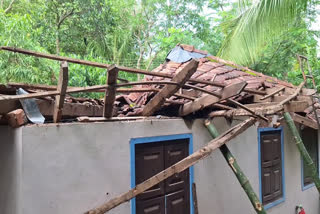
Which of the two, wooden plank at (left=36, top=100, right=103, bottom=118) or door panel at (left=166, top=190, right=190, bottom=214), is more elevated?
wooden plank at (left=36, top=100, right=103, bottom=118)

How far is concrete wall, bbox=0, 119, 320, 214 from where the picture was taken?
246cm

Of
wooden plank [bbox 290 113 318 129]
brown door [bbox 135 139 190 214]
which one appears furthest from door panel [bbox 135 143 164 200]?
wooden plank [bbox 290 113 318 129]

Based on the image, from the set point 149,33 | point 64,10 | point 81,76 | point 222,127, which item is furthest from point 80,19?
point 222,127

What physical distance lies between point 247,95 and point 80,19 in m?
6.47

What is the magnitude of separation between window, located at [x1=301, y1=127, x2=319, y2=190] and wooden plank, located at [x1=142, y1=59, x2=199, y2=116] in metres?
4.60

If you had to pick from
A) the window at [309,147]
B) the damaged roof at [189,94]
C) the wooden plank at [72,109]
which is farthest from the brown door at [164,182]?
the window at [309,147]

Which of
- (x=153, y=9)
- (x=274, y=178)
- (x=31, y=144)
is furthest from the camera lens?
(x=153, y=9)

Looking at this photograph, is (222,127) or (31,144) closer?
(31,144)

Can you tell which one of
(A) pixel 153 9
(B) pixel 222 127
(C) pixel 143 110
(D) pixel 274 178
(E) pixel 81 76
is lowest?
(D) pixel 274 178

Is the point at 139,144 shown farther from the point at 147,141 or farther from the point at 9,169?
the point at 9,169

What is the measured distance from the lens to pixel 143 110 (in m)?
3.38

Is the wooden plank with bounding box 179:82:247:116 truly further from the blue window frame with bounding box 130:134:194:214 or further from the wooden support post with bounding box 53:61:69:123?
the wooden support post with bounding box 53:61:69:123

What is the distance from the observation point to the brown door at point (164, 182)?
339cm

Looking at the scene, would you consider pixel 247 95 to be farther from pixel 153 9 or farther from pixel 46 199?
pixel 153 9
